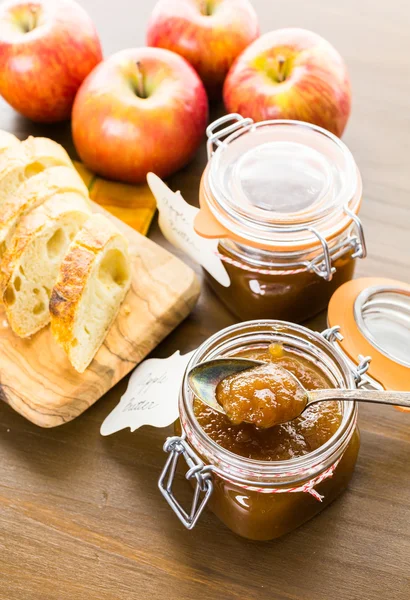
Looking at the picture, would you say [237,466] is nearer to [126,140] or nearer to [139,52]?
[126,140]

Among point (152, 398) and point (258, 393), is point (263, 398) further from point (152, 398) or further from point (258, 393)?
point (152, 398)

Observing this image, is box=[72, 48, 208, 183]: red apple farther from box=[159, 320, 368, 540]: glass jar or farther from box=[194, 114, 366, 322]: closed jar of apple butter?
box=[159, 320, 368, 540]: glass jar

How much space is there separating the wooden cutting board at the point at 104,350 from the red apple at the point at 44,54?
17.6 inches

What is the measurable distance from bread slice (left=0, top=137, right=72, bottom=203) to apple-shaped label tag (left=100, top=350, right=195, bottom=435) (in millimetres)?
484

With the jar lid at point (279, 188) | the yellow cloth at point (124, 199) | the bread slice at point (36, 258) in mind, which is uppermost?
the jar lid at point (279, 188)

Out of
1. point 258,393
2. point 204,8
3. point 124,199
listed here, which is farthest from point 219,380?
point 204,8

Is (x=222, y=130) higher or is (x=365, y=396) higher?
(x=222, y=130)

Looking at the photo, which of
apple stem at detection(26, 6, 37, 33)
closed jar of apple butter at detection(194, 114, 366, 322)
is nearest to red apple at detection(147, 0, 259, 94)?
apple stem at detection(26, 6, 37, 33)

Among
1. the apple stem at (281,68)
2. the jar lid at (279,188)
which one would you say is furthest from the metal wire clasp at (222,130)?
the apple stem at (281,68)

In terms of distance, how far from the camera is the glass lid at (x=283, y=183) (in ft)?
3.65

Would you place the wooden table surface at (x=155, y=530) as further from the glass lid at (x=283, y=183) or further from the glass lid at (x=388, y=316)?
the glass lid at (x=283, y=183)

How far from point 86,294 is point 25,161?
353 mm

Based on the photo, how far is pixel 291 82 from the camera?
1416mm

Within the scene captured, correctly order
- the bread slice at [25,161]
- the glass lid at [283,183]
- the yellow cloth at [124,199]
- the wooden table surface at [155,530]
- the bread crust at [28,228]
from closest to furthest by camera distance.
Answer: the wooden table surface at [155,530]
the glass lid at [283,183]
the bread crust at [28,228]
the bread slice at [25,161]
the yellow cloth at [124,199]
